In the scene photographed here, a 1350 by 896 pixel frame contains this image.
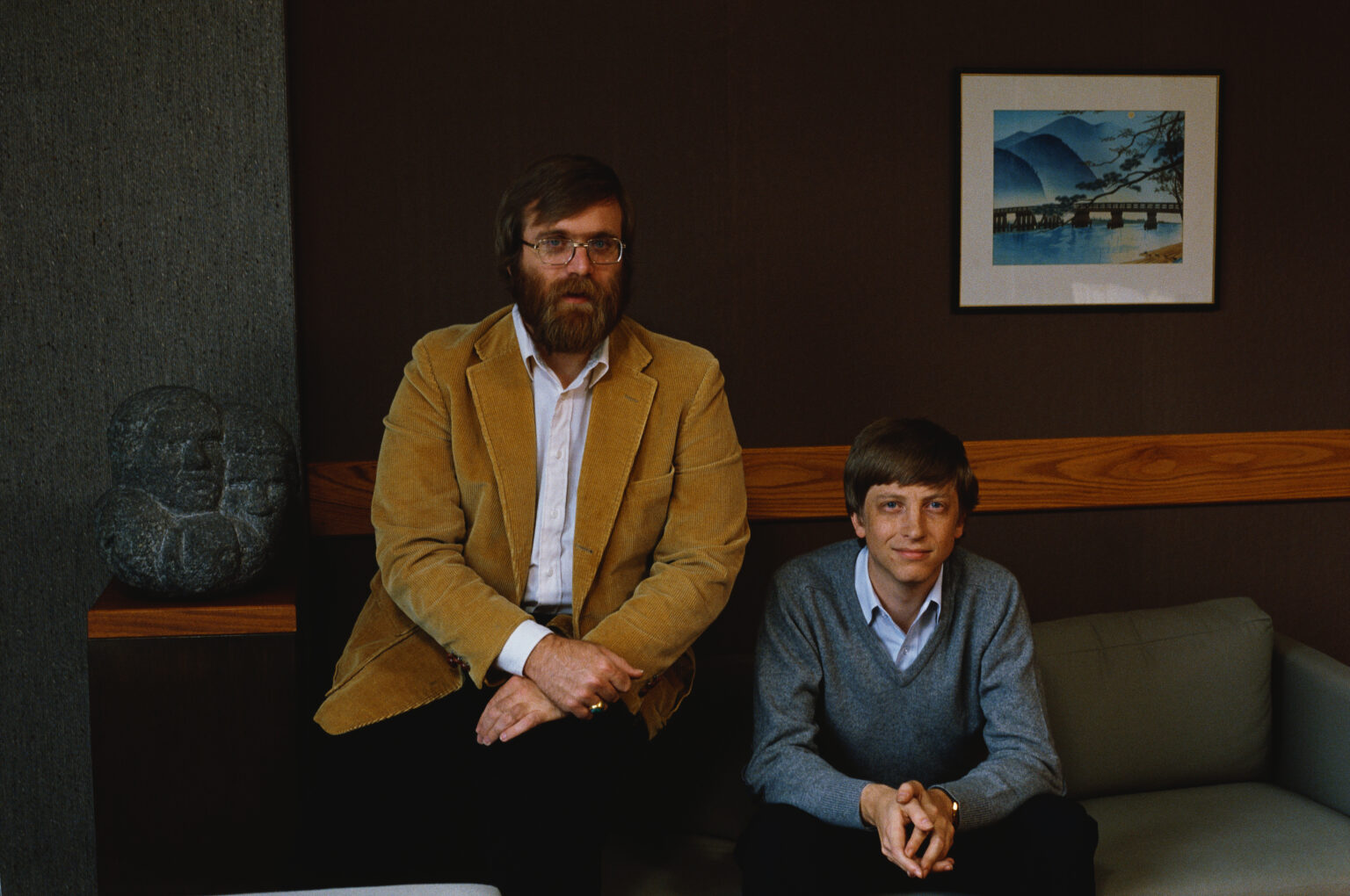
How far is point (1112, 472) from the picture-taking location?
3115mm

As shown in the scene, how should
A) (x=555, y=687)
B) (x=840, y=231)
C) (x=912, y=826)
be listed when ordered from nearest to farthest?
(x=912, y=826) < (x=555, y=687) < (x=840, y=231)

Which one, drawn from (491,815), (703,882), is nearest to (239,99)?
(491,815)

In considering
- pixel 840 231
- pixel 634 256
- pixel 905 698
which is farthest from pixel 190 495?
pixel 840 231

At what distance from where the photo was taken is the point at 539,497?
2.32 meters

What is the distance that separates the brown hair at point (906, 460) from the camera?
2.17 m

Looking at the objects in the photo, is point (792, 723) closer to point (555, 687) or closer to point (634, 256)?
point (555, 687)

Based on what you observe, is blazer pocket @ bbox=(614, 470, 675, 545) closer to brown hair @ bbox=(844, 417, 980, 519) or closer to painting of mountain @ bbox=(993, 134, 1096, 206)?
brown hair @ bbox=(844, 417, 980, 519)

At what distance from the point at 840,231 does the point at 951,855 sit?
155 cm

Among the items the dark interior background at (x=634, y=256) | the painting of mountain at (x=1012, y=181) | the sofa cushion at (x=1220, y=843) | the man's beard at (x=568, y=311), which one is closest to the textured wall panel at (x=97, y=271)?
the dark interior background at (x=634, y=256)

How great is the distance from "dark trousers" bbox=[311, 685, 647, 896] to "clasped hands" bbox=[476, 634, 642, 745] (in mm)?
31

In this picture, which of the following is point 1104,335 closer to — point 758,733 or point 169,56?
point 758,733

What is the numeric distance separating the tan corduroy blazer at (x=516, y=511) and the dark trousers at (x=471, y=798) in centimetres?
6

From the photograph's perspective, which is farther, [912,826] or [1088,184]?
[1088,184]

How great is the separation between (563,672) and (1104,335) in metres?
1.83
